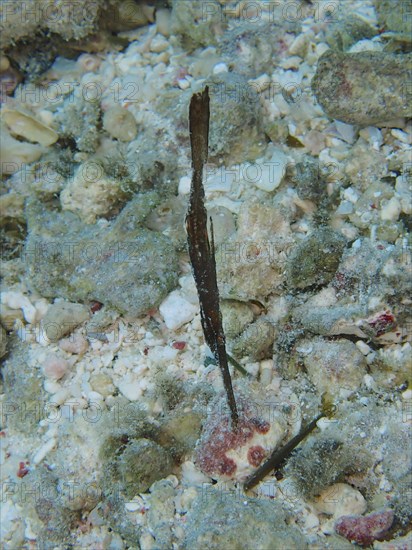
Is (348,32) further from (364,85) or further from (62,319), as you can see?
(62,319)

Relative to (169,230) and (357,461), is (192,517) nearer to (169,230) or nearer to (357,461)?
(357,461)

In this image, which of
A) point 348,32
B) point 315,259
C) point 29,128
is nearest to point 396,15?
point 348,32

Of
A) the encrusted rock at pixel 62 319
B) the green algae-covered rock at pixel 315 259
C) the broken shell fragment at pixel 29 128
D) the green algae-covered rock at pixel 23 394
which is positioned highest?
the broken shell fragment at pixel 29 128

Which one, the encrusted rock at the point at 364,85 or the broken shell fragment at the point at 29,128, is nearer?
the encrusted rock at the point at 364,85

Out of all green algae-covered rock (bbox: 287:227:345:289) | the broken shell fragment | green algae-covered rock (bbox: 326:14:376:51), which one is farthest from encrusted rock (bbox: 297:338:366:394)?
the broken shell fragment

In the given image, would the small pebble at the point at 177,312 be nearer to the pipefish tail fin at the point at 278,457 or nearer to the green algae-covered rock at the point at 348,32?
the pipefish tail fin at the point at 278,457

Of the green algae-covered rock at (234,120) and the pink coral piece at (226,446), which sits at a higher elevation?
the green algae-covered rock at (234,120)

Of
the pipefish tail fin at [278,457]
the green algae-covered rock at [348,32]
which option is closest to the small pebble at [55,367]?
the pipefish tail fin at [278,457]
